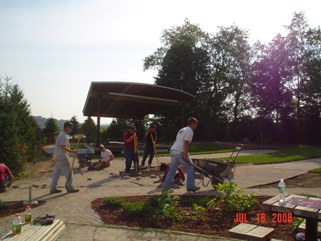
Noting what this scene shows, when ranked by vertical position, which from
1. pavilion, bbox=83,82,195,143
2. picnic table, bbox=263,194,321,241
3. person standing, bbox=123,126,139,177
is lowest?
picnic table, bbox=263,194,321,241

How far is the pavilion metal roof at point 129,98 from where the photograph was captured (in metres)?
18.4

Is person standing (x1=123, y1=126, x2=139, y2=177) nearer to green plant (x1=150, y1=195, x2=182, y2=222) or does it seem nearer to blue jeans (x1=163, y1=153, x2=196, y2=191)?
blue jeans (x1=163, y1=153, x2=196, y2=191)

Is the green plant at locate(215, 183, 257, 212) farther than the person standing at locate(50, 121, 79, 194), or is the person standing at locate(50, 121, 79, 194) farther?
the person standing at locate(50, 121, 79, 194)

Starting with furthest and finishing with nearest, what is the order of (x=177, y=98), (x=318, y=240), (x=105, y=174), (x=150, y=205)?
(x=177, y=98) < (x=105, y=174) < (x=150, y=205) < (x=318, y=240)

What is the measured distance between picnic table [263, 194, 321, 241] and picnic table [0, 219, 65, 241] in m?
2.88

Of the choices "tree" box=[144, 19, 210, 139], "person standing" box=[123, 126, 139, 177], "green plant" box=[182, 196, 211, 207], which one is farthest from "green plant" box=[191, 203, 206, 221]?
"tree" box=[144, 19, 210, 139]

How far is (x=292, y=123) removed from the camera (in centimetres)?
3688

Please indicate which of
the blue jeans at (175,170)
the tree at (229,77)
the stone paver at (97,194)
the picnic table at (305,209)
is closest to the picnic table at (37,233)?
the stone paver at (97,194)

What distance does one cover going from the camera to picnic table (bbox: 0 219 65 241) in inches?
179

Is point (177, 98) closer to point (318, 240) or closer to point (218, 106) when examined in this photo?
point (318, 240)

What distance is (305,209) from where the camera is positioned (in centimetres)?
479

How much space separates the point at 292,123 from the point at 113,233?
33807mm

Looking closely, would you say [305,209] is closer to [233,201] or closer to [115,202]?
[233,201]

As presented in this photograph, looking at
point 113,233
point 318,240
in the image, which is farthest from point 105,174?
point 318,240
